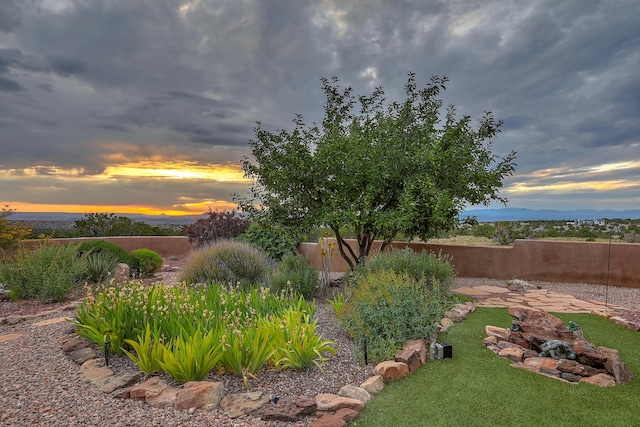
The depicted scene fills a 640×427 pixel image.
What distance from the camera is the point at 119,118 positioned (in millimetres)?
7934

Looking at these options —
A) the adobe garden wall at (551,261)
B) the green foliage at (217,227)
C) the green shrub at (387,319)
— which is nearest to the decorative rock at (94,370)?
the green shrub at (387,319)

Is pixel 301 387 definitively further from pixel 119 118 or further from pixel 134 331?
pixel 119 118

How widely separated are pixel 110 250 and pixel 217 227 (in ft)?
11.7

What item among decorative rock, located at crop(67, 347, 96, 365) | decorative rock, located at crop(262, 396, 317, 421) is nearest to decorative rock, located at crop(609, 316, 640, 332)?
decorative rock, located at crop(262, 396, 317, 421)

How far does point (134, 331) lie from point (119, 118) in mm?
5347

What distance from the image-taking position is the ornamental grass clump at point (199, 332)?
3.30 m

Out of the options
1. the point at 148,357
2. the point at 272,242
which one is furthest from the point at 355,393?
the point at 272,242

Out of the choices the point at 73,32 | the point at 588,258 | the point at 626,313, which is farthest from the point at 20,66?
the point at 588,258

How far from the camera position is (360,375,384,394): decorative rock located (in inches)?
129

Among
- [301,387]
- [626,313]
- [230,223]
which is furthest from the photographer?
[230,223]

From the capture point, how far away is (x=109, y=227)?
1586cm

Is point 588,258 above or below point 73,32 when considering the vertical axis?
below

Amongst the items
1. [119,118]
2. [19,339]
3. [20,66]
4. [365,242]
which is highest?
[20,66]

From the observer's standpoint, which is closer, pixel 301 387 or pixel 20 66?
pixel 301 387
